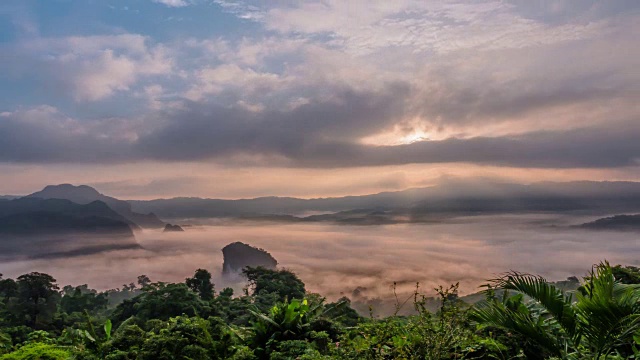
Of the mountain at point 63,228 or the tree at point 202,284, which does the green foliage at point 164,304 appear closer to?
the tree at point 202,284

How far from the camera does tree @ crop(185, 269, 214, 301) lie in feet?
115

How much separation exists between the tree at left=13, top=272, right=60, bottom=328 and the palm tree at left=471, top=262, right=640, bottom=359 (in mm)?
29764

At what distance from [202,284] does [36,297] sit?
11.1 m

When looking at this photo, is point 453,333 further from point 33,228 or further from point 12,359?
point 33,228

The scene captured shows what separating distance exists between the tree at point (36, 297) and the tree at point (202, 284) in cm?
909

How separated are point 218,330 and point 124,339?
1705 millimetres

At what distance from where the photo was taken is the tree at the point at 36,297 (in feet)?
92.3

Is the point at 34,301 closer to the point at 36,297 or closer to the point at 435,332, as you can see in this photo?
the point at 36,297

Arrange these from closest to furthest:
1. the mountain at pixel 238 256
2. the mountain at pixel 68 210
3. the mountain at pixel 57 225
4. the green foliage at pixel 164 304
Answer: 1. the green foliage at pixel 164 304
2. the mountain at pixel 238 256
3. the mountain at pixel 57 225
4. the mountain at pixel 68 210

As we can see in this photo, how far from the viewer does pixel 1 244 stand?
16862cm

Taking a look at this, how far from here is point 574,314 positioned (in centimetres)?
509

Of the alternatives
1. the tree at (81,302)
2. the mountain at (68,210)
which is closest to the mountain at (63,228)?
the mountain at (68,210)

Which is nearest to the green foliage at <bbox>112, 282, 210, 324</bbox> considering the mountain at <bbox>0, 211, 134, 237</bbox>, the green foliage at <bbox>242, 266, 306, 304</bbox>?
the green foliage at <bbox>242, 266, 306, 304</bbox>

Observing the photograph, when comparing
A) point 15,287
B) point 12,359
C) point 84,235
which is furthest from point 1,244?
→ point 12,359
